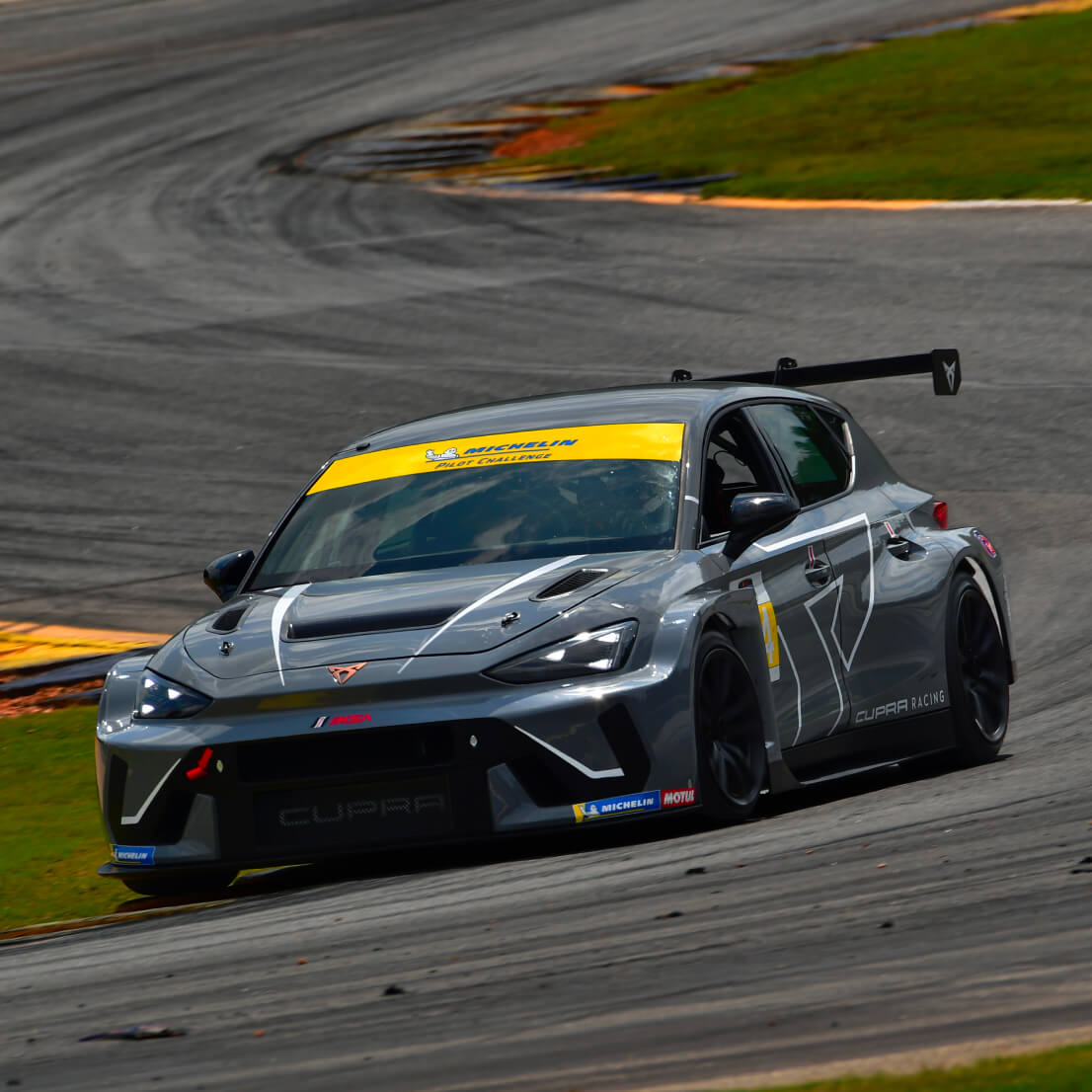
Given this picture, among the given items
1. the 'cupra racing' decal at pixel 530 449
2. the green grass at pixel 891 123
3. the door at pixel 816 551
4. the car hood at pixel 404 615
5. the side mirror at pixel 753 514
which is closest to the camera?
the car hood at pixel 404 615

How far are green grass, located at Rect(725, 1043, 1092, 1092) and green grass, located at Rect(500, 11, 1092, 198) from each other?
20.4 metres

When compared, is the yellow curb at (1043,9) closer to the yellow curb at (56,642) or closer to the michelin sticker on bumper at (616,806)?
the yellow curb at (56,642)

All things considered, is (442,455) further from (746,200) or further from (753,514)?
(746,200)

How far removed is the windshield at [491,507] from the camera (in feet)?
24.9

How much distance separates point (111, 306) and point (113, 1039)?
19.1 metres

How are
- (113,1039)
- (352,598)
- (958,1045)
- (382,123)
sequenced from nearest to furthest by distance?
1. (958,1045)
2. (113,1039)
3. (352,598)
4. (382,123)

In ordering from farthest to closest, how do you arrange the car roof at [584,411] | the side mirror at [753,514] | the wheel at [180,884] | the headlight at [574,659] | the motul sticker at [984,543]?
the motul sticker at [984,543]
the car roof at [584,411]
the side mirror at [753,514]
the wheel at [180,884]
the headlight at [574,659]

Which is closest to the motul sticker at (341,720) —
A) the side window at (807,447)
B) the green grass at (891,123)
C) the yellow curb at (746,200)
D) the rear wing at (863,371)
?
the side window at (807,447)

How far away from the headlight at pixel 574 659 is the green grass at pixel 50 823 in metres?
1.64

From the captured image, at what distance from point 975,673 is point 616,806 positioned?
2525 mm

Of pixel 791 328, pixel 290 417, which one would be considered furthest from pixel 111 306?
pixel 791 328

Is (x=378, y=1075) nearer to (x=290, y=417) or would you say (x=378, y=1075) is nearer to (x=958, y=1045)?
(x=958, y=1045)

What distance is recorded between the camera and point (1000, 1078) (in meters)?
3.88

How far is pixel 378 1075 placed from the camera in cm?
439
